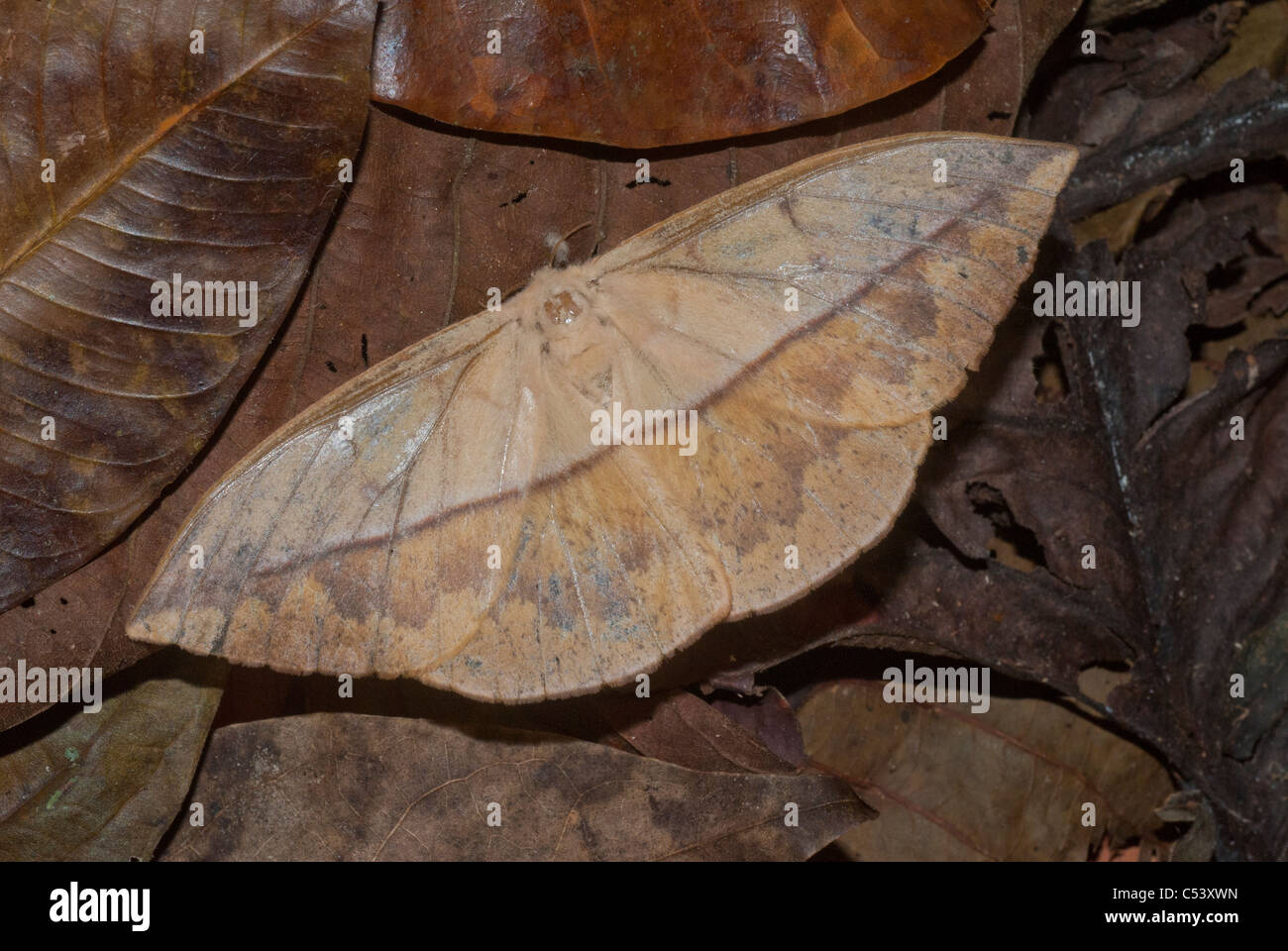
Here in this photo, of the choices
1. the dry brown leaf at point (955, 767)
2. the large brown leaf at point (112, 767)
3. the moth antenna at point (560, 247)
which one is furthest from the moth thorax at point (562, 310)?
the dry brown leaf at point (955, 767)

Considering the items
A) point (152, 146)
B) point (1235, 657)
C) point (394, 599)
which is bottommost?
point (1235, 657)

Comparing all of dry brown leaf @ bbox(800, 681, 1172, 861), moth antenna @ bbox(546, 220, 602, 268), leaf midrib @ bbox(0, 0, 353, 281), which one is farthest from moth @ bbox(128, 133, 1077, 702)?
dry brown leaf @ bbox(800, 681, 1172, 861)

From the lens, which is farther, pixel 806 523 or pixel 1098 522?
pixel 1098 522

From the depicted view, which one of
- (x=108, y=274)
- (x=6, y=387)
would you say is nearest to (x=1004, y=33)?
(x=108, y=274)

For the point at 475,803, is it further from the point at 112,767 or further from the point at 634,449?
the point at 634,449

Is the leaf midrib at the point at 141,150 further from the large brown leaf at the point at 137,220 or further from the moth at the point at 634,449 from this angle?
the moth at the point at 634,449

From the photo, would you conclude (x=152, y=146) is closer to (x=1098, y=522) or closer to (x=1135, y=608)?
(x=1098, y=522)

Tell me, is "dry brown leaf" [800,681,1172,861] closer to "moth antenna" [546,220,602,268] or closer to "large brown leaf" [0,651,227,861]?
"moth antenna" [546,220,602,268]
